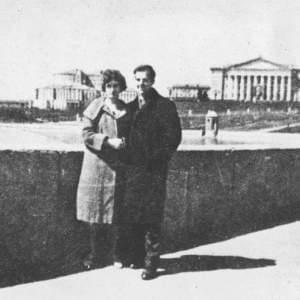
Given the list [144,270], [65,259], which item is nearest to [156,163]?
[144,270]

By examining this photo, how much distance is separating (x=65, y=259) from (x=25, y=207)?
591 millimetres

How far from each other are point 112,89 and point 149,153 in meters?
0.55

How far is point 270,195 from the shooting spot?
7648mm

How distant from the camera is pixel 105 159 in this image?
471cm

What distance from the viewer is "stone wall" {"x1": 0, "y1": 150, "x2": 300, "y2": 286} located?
4805 mm

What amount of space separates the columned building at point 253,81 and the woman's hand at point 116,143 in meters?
104

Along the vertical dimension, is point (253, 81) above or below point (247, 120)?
above

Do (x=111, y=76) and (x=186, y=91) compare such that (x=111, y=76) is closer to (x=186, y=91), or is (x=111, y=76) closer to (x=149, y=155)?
(x=149, y=155)

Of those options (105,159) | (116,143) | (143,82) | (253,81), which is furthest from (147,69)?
(253,81)

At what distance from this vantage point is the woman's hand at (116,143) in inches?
181

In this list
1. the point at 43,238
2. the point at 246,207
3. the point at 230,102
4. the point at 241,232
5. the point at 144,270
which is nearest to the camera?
the point at 144,270

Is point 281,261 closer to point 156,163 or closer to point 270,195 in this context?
point 156,163

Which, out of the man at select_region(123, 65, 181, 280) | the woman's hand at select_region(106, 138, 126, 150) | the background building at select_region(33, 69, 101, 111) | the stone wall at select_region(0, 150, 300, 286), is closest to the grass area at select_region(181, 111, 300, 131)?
the background building at select_region(33, 69, 101, 111)

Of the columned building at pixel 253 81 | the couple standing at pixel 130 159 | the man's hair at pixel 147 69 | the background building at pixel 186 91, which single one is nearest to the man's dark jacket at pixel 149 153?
the couple standing at pixel 130 159
